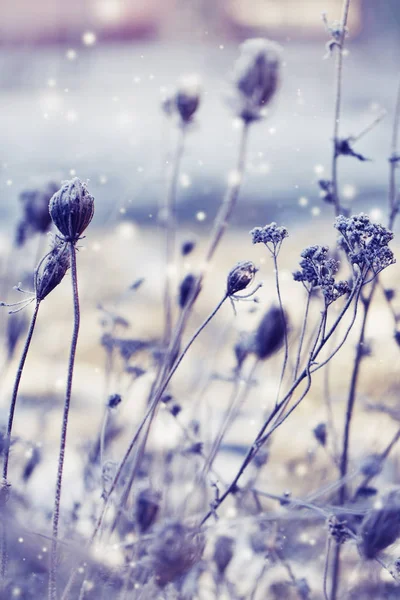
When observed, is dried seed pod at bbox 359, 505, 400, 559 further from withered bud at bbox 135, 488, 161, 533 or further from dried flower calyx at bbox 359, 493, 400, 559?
withered bud at bbox 135, 488, 161, 533

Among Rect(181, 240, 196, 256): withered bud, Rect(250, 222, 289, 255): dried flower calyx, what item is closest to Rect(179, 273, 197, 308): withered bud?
Rect(181, 240, 196, 256): withered bud

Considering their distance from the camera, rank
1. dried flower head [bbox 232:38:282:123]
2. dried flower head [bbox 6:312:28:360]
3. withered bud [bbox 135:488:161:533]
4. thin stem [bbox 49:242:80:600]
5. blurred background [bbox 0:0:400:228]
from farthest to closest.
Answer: blurred background [bbox 0:0:400:228] → dried flower head [bbox 6:312:28:360] → dried flower head [bbox 232:38:282:123] → withered bud [bbox 135:488:161:533] → thin stem [bbox 49:242:80:600]

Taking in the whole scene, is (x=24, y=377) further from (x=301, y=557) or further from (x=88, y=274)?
(x=301, y=557)

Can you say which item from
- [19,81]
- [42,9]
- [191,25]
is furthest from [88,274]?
[42,9]

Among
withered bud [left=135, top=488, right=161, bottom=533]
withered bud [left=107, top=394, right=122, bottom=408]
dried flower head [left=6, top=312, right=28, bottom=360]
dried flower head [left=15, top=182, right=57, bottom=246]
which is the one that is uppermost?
dried flower head [left=15, top=182, right=57, bottom=246]

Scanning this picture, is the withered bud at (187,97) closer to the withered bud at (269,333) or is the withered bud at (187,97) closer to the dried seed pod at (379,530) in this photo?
the withered bud at (269,333)

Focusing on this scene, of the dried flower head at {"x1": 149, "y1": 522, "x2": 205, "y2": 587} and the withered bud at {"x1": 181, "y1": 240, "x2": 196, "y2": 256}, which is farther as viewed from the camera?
the withered bud at {"x1": 181, "y1": 240, "x2": 196, "y2": 256}

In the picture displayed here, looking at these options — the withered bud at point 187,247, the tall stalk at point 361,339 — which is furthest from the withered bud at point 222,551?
the withered bud at point 187,247

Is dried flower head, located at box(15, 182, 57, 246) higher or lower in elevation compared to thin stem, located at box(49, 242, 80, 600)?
higher
